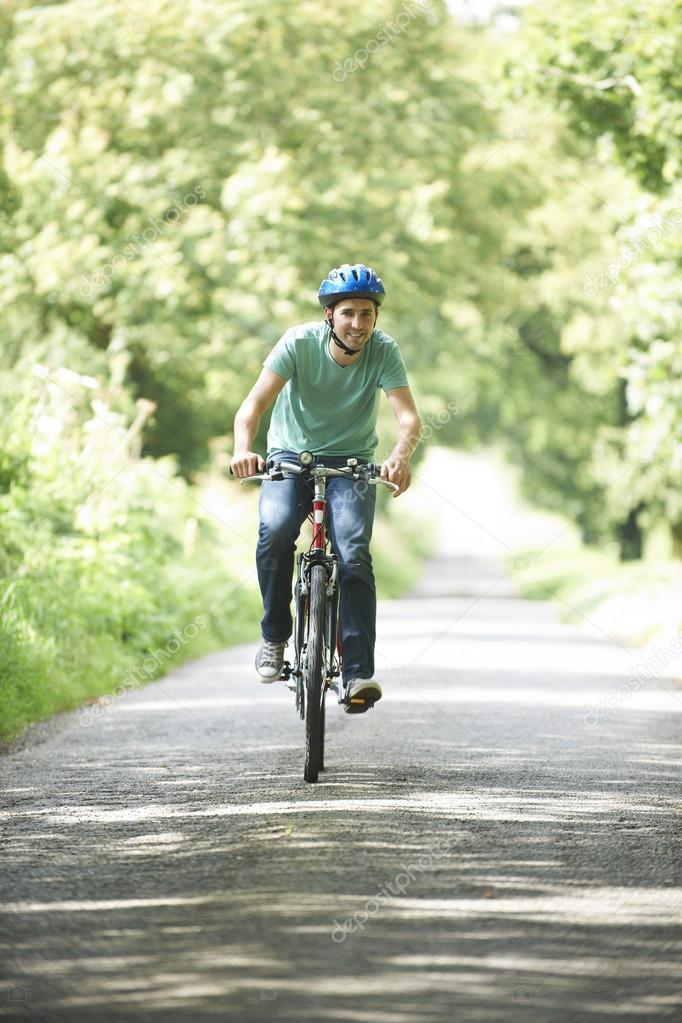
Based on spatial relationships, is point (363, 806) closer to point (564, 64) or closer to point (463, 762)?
→ point (463, 762)

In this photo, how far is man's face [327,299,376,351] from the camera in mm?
6965

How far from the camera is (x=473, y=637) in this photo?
17.2 m

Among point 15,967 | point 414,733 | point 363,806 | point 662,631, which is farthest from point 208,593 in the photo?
point 15,967

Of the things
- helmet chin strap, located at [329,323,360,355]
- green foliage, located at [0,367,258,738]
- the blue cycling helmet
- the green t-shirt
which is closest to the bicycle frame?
the green t-shirt

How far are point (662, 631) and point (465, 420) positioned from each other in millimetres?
27909

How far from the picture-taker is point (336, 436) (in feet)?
23.5

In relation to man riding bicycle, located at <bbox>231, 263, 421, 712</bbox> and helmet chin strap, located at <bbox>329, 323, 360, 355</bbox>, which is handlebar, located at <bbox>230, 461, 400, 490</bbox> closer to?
man riding bicycle, located at <bbox>231, 263, 421, 712</bbox>

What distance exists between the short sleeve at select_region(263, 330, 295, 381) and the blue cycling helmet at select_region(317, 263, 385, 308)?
239 millimetres

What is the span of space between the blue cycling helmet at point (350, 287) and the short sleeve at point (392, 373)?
0.28 m

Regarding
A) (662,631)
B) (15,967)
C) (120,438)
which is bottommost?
(15,967)

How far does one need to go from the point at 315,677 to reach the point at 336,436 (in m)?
1.16

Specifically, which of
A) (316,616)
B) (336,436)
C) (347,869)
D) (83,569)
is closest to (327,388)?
(336,436)

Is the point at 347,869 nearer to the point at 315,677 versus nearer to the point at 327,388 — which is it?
the point at 315,677

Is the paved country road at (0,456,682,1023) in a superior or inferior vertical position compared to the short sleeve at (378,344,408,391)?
inferior
